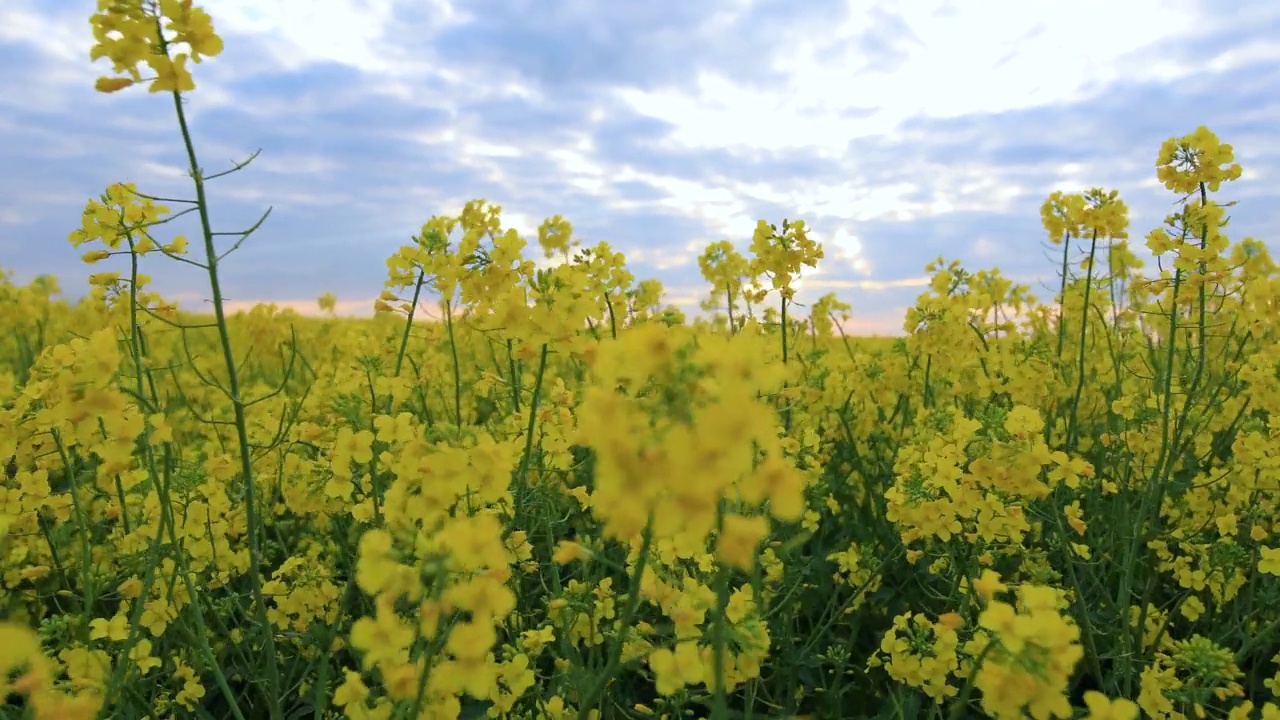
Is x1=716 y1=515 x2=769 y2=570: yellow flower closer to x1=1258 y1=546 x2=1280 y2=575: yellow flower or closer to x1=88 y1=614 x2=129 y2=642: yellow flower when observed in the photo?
x1=88 y1=614 x2=129 y2=642: yellow flower

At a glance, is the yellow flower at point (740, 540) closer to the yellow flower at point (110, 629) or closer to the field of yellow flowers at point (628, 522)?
the field of yellow flowers at point (628, 522)

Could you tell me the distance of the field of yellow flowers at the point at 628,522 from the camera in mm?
1487

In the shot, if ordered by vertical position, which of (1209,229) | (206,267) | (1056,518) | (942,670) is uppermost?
(1209,229)

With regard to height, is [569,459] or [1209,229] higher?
[1209,229]

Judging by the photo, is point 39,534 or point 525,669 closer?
point 525,669

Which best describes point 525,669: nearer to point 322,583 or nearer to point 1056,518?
point 322,583

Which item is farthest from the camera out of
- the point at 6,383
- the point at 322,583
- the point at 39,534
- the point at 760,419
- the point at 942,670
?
the point at 39,534

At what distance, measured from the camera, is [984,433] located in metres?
2.94

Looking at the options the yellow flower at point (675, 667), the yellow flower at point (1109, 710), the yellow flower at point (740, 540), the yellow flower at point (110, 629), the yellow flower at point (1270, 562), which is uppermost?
the yellow flower at point (740, 540)

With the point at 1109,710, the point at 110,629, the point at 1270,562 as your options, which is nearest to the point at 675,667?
the point at 1109,710

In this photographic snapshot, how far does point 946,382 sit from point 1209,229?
10.6 ft

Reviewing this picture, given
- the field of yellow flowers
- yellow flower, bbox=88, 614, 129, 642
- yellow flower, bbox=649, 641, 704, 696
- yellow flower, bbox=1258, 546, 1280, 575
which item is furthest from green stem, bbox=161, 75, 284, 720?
yellow flower, bbox=1258, 546, 1280, 575

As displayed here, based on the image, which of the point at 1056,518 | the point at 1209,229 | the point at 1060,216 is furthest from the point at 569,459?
the point at 1060,216

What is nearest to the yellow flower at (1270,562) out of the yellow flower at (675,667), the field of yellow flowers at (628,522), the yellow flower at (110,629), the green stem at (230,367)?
the field of yellow flowers at (628,522)
